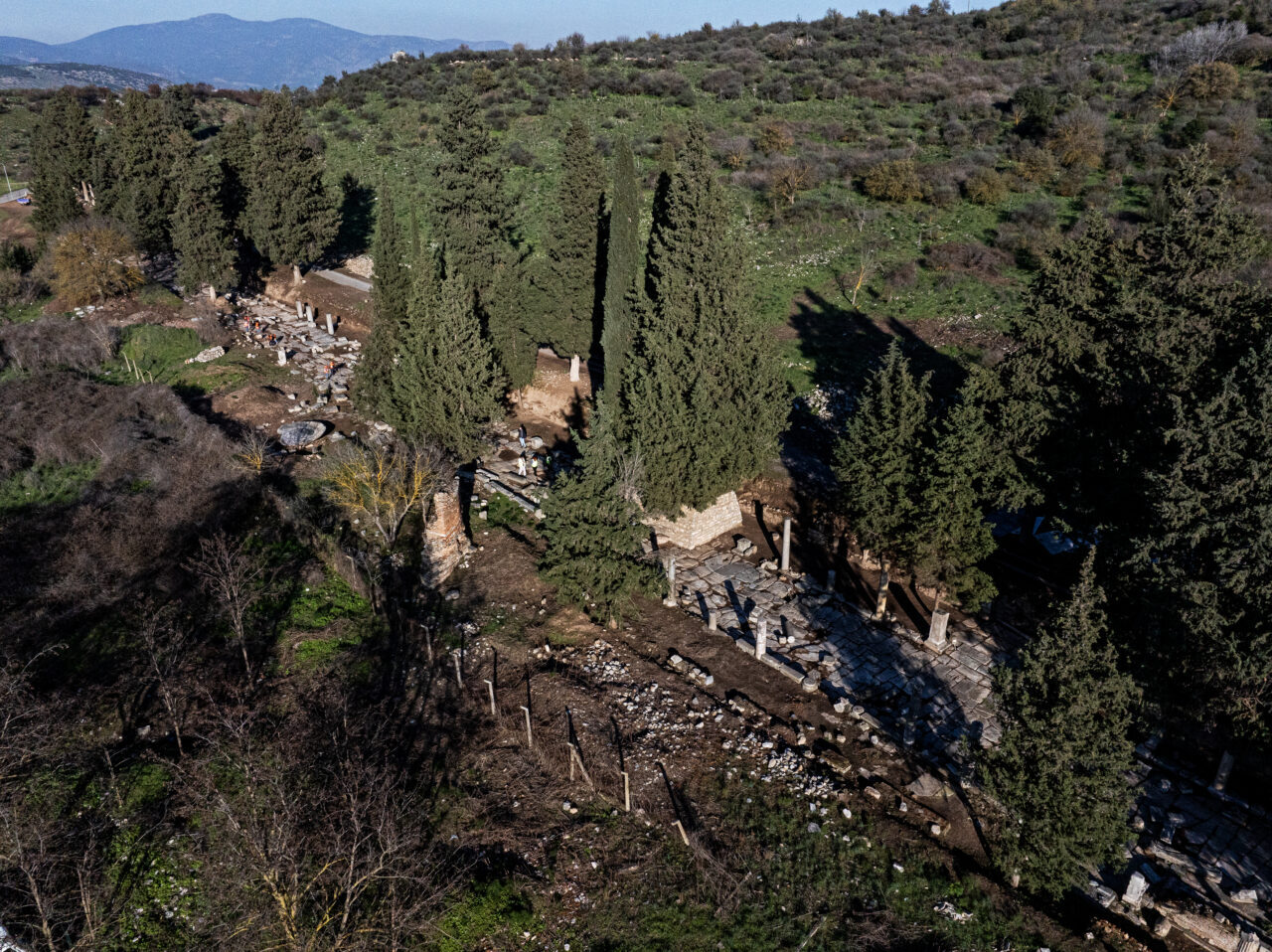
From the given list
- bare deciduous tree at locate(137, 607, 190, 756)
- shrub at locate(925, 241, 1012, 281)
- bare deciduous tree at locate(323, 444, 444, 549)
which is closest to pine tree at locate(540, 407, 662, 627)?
bare deciduous tree at locate(323, 444, 444, 549)

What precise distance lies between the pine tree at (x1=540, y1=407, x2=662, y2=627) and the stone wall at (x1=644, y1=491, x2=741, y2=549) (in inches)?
158

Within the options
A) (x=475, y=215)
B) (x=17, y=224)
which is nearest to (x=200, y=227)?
(x=475, y=215)

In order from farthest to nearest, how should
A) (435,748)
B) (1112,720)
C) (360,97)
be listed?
(360,97) < (435,748) < (1112,720)

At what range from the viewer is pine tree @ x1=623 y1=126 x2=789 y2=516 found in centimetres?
2117

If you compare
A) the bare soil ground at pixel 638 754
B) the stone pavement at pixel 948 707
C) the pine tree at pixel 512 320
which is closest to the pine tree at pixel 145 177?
the pine tree at pixel 512 320

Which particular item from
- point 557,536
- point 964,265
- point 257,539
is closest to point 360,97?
point 964,265

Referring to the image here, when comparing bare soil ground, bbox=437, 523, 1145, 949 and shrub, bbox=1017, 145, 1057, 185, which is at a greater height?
shrub, bbox=1017, 145, 1057, 185

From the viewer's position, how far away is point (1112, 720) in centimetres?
1202

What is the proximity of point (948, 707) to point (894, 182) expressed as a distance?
41.1 m

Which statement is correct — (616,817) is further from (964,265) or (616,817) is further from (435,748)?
(964,265)

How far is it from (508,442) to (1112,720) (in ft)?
73.3

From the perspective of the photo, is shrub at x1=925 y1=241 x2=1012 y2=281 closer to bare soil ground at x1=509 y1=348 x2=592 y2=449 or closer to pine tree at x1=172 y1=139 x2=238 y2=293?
bare soil ground at x1=509 y1=348 x2=592 y2=449

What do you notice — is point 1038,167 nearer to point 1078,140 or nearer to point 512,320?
point 1078,140

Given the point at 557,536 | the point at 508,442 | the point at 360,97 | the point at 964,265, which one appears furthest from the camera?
the point at 360,97
